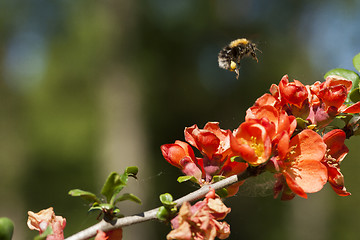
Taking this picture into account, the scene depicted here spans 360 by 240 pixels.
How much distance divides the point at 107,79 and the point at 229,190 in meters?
7.43

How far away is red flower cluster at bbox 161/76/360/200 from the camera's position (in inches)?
31.5

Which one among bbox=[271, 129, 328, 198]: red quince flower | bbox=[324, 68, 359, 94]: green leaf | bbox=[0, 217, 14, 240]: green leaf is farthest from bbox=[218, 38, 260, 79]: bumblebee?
bbox=[0, 217, 14, 240]: green leaf

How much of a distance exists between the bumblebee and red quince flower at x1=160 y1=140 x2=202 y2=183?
33.1 inches

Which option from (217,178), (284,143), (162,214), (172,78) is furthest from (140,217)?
(172,78)

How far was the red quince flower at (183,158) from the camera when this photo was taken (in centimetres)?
89

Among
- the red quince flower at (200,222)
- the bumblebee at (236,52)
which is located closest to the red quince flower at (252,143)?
the red quince flower at (200,222)

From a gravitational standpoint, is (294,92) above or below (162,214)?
above

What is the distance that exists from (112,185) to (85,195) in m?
0.06

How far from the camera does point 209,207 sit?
0.72 meters

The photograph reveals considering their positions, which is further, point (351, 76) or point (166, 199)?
point (351, 76)

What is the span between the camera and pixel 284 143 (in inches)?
30.1

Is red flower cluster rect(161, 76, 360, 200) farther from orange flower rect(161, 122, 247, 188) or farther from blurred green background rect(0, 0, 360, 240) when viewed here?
blurred green background rect(0, 0, 360, 240)

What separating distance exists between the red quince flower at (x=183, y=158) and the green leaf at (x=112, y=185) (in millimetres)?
189

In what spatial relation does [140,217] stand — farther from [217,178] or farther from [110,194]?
[217,178]
